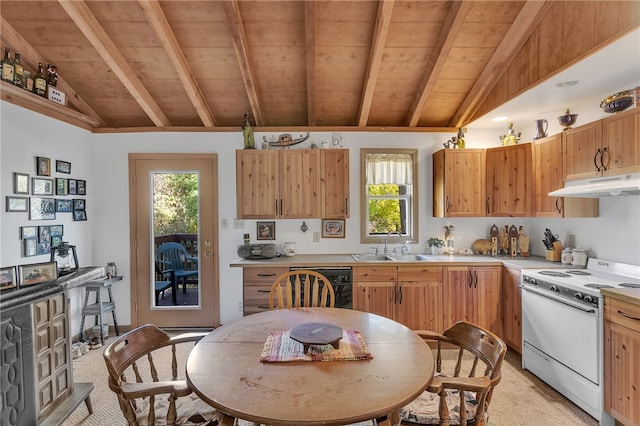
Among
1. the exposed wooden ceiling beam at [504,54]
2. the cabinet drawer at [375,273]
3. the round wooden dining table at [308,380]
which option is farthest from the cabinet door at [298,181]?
the round wooden dining table at [308,380]

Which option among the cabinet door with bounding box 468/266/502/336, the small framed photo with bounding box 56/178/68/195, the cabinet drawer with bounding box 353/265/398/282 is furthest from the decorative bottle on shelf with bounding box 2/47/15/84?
the cabinet door with bounding box 468/266/502/336

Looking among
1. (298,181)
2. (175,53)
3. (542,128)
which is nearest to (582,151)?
(542,128)

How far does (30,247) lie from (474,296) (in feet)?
14.7

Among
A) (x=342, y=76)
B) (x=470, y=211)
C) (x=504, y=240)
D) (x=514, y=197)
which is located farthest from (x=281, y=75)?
(x=504, y=240)

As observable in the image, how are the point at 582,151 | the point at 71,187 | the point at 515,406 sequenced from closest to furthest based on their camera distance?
the point at 515,406 < the point at 582,151 < the point at 71,187

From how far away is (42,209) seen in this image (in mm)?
3055

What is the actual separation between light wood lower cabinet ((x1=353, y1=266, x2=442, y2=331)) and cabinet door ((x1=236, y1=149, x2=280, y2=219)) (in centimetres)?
131

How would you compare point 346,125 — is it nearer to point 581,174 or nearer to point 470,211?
point 470,211

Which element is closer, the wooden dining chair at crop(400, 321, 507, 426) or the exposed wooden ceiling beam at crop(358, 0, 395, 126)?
the wooden dining chair at crop(400, 321, 507, 426)

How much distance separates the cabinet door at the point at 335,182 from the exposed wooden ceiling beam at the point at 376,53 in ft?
1.82

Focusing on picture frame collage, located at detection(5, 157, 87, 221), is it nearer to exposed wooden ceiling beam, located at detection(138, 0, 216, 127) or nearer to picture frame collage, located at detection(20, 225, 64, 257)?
picture frame collage, located at detection(20, 225, 64, 257)

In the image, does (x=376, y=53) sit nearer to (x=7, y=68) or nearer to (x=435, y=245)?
(x=435, y=245)

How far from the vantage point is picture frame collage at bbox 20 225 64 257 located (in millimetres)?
2865

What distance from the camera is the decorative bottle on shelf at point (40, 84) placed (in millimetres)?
2961
